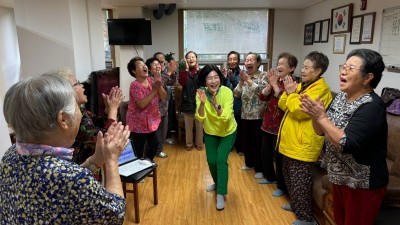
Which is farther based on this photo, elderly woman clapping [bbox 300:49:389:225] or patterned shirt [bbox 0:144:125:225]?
elderly woman clapping [bbox 300:49:389:225]

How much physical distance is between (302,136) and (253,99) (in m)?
1.02

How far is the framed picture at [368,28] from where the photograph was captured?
135 inches

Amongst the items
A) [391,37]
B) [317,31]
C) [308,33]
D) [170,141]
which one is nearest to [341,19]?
[317,31]

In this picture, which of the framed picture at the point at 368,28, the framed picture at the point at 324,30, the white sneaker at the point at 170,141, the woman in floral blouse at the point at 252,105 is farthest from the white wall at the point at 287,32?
the woman in floral blouse at the point at 252,105

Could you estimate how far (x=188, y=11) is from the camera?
608cm

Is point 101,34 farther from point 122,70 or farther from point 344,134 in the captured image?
point 344,134

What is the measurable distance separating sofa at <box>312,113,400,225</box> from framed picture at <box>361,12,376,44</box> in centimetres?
129

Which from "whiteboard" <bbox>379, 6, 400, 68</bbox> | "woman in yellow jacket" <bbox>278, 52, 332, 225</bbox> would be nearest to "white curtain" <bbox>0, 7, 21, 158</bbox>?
"woman in yellow jacket" <bbox>278, 52, 332, 225</bbox>

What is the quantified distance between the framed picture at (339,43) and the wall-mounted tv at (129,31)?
3037mm

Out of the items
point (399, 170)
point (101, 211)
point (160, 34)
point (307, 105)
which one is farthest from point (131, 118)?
point (160, 34)

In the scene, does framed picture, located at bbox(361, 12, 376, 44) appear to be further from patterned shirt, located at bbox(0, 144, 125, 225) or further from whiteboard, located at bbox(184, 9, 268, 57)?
patterned shirt, located at bbox(0, 144, 125, 225)

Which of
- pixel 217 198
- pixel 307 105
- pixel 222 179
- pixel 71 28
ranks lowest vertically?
pixel 217 198

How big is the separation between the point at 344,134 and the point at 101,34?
2837 millimetres

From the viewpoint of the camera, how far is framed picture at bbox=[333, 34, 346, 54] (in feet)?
13.7
